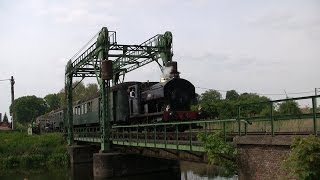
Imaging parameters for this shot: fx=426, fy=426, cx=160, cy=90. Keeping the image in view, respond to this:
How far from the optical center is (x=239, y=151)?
45.5 ft

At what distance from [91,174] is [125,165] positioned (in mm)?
6033

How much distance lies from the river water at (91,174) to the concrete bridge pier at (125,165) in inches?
15.8

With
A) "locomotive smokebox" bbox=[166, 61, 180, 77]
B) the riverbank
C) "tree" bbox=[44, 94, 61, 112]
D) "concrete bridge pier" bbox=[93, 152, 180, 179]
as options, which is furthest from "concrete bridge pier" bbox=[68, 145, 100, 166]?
"tree" bbox=[44, 94, 61, 112]

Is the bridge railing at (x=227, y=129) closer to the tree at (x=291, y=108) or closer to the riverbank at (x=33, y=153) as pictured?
the tree at (x=291, y=108)

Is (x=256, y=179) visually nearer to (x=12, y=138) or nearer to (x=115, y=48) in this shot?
(x=115, y=48)

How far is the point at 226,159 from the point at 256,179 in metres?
1.63

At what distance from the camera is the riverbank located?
39812 mm

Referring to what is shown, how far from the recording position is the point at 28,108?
472 ft

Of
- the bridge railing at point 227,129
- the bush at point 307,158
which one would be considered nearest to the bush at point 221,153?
the bridge railing at point 227,129

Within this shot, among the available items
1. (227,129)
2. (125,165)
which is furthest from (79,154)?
(227,129)

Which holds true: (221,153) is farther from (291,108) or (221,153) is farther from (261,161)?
(291,108)

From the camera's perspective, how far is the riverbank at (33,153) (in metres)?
39.8

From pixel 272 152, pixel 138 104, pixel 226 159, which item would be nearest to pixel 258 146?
pixel 272 152

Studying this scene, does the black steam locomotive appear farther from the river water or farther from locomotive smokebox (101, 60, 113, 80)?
the river water
